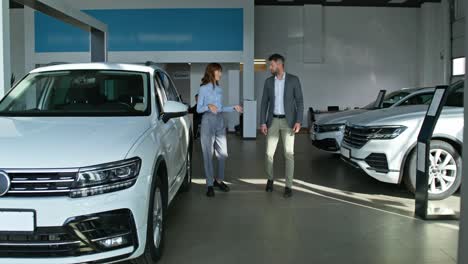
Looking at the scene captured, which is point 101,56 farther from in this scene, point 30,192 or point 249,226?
point 30,192

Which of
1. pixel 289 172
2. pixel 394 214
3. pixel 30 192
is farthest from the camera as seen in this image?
pixel 289 172

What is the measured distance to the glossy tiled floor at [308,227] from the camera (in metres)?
4.16

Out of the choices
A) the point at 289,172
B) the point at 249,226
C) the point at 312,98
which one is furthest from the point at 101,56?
the point at 312,98

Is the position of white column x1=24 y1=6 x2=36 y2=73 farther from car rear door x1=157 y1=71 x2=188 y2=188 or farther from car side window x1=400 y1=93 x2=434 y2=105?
car side window x1=400 y1=93 x2=434 y2=105

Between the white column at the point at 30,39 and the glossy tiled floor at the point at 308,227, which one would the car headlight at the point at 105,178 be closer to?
the glossy tiled floor at the point at 308,227

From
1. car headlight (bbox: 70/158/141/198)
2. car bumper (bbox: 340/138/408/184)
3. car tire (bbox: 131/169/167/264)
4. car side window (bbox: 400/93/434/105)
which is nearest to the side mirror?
car tire (bbox: 131/169/167/264)

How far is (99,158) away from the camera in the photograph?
3227 millimetres

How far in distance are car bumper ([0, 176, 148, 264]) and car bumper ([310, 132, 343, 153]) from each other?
6.38 meters

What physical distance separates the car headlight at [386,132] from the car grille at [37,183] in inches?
167

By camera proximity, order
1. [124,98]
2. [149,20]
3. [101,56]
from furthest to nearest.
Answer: [149,20] < [101,56] < [124,98]

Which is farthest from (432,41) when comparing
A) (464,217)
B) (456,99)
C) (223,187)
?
(464,217)

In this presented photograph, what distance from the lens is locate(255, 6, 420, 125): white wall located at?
62.0 ft

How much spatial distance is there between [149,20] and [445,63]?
10764 millimetres

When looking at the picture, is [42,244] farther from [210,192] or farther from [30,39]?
[30,39]
